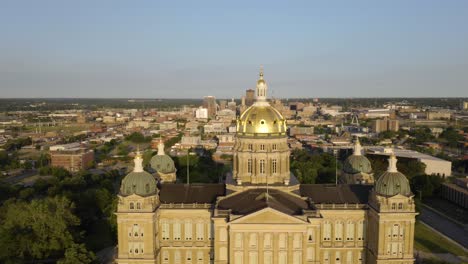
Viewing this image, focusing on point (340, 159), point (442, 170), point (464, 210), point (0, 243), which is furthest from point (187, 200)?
point (340, 159)

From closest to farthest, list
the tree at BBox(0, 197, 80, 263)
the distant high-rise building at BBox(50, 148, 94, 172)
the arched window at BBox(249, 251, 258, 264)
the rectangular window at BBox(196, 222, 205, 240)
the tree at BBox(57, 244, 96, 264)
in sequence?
the arched window at BBox(249, 251, 258, 264), the tree at BBox(57, 244, 96, 264), the rectangular window at BBox(196, 222, 205, 240), the tree at BBox(0, 197, 80, 263), the distant high-rise building at BBox(50, 148, 94, 172)

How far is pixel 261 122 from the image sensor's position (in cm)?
6050

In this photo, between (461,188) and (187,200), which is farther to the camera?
(461,188)

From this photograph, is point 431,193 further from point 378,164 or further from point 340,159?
point 340,159

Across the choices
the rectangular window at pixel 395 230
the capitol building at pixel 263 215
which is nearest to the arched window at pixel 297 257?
the capitol building at pixel 263 215

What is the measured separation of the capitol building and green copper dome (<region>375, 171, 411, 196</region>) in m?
0.13

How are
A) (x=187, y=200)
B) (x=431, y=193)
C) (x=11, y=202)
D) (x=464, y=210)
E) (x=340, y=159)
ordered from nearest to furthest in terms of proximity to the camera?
(x=187, y=200)
(x=11, y=202)
(x=464, y=210)
(x=431, y=193)
(x=340, y=159)

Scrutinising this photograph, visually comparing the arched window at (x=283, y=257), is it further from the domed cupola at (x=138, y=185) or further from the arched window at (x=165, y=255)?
the domed cupola at (x=138, y=185)

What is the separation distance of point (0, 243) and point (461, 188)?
9413 cm

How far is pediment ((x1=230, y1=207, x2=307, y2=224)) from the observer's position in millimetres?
51469

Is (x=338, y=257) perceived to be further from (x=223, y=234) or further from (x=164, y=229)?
(x=164, y=229)

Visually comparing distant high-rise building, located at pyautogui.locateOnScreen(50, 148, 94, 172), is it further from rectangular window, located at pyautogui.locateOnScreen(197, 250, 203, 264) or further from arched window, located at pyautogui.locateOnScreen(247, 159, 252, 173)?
arched window, located at pyautogui.locateOnScreen(247, 159, 252, 173)

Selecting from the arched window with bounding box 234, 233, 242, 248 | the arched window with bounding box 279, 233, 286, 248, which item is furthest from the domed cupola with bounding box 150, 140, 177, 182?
the arched window with bounding box 279, 233, 286, 248

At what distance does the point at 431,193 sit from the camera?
328 ft
